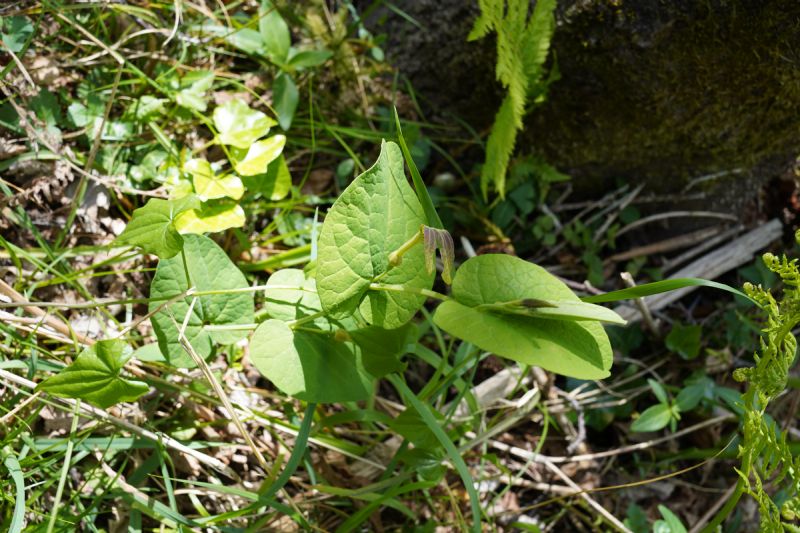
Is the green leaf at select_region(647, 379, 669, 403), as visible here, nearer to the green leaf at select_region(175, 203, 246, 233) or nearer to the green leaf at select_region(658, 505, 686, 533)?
the green leaf at select_region(658, 505, 686, 533)

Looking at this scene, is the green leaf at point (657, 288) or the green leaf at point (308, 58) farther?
the green leaf at point (308, 58)

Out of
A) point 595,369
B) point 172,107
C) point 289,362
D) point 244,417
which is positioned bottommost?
point 244,417

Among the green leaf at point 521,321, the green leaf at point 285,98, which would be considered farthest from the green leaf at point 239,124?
the green leaf at point 521,321

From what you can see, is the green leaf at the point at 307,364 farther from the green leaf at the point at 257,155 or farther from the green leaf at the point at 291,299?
the green leaf at the point at 257,155

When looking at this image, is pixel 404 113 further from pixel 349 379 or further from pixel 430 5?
pixel 349 379

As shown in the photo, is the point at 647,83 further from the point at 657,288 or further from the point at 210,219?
the point at 210,219

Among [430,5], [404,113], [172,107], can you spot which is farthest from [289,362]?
[430,5]
